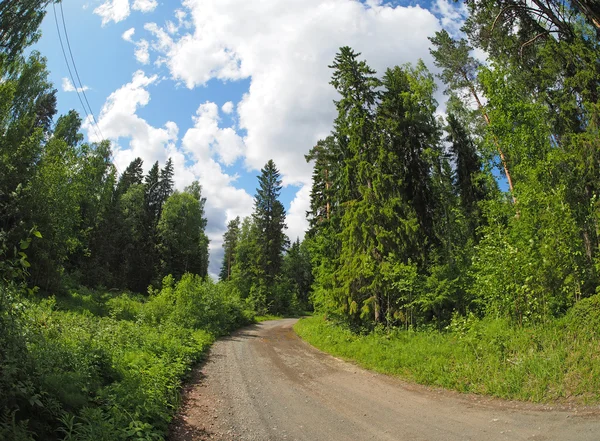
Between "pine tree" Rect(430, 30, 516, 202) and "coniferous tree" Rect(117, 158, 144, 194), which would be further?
"coniferous tree" Rect(117, 158, 144, 194)

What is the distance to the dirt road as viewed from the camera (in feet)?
18.6

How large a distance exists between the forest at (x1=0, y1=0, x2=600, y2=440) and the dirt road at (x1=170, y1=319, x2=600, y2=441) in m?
0.69

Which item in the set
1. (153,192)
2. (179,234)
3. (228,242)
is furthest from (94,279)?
(228,242)

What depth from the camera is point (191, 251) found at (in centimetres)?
4891

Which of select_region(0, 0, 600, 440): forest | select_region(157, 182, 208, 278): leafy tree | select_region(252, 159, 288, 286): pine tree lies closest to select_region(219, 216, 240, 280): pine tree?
select_region(157, 182, 208, 278): leafy tree

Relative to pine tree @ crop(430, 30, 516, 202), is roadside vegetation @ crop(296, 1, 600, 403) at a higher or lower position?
lower

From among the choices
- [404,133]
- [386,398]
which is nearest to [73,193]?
[404,133]

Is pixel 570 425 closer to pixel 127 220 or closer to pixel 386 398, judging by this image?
pixel 386 398

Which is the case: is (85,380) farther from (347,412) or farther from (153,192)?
(153,192)

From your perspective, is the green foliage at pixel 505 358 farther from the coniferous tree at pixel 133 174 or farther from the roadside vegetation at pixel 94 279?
the coniferous tree at pixel 133 174

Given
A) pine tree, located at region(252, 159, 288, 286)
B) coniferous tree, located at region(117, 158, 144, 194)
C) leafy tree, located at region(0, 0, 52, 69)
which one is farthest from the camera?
coniferous tree, located at region(117, 158, 144, 194)

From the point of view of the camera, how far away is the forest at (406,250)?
5754 millimetres

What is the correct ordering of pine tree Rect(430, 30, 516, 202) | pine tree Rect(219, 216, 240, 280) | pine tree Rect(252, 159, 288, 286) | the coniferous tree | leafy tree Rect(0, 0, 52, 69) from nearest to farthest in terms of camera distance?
leafy tree Rect(0, 0, 52, 69) < pine tree Rect(430, 30, 516, 202) < pine tree Rect(252, 159, 288, 286) < the coniferous tree < pine tree Rect(219, 216, 240, 280)

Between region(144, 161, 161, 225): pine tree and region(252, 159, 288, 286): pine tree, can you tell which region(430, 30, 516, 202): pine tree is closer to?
region(252, 159, 288, 286): pine tree
